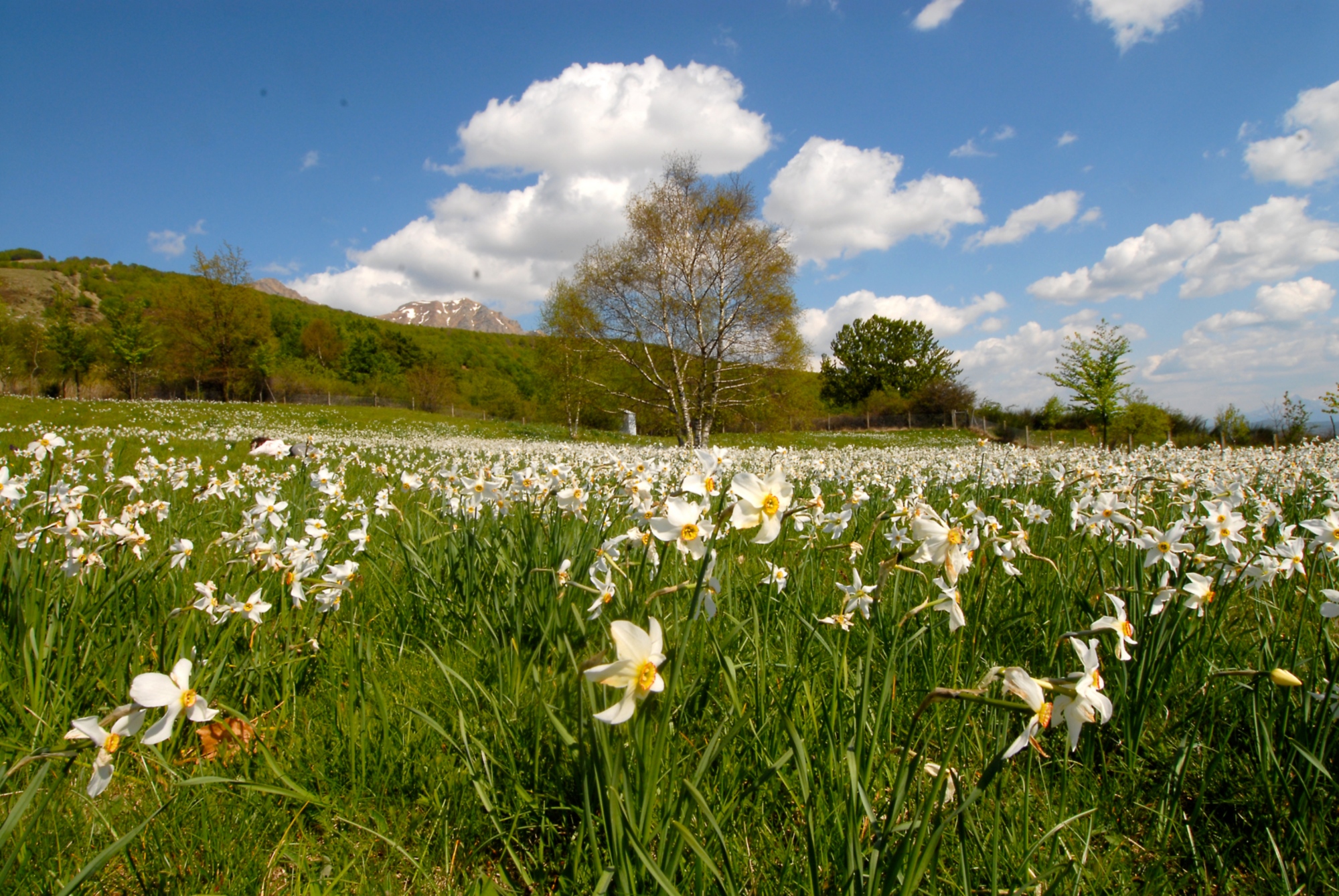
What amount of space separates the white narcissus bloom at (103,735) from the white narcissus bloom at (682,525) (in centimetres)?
106

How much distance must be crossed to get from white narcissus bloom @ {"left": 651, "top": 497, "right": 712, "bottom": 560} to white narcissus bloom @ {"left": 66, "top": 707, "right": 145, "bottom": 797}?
41.9 inches

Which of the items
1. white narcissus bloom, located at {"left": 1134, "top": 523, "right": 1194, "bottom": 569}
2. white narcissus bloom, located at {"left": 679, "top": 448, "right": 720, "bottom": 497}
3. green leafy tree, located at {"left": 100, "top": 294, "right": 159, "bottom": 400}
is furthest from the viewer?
green leafy tree, located at {"left": 100, "top": 294, "right": 159, "bottom": 400}

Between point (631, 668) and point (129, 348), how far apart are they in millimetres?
63259

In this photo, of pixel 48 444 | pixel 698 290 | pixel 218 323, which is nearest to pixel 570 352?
pixel 698 290

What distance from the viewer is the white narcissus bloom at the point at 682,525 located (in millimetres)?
1451

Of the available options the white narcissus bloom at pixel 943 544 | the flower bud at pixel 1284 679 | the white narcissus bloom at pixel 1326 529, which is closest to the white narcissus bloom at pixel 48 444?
the white narcissus bloom at pixel 943 544

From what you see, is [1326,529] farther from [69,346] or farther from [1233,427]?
[69,346]

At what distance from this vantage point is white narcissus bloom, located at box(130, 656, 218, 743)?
3.85 feet

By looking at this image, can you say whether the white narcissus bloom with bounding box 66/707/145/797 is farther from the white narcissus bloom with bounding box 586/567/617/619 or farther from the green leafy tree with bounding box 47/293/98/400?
the green leafy tree with bounding box 47/293/98/400

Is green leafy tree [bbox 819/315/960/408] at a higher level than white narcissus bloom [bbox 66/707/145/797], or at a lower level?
higher

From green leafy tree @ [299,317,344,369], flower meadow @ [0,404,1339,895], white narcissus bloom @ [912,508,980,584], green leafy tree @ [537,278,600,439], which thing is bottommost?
flower meadow @ [0,404,1339,895]

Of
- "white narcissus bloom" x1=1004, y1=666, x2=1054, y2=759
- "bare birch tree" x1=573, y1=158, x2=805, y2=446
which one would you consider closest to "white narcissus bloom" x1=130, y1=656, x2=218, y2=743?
"white narcissus bloom" x1=1004, y1=666, x2=1054, y2=759

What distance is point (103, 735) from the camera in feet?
3.69

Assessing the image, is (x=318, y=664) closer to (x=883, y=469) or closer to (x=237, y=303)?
(x=883, y=469)
